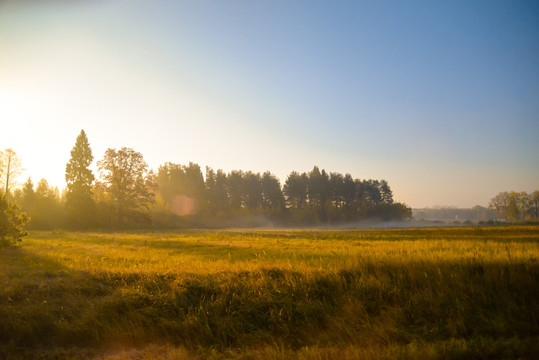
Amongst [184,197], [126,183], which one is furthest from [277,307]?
[184,197]

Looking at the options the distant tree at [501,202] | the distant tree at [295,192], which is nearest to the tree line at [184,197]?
the distant tree at [295,192]

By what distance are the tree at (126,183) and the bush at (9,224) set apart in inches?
1252

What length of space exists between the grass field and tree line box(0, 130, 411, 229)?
4253cm

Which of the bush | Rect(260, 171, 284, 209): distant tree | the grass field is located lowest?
the grass field

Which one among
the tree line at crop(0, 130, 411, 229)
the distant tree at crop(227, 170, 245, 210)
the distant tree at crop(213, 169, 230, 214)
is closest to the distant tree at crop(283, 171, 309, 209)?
the tree line at crop(0, 130, 411, 229)

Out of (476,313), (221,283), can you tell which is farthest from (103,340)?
(476,313)

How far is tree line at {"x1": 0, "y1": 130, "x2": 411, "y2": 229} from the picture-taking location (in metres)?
47.0

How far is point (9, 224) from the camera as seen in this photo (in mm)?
16562

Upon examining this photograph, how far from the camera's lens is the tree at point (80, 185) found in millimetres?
45750

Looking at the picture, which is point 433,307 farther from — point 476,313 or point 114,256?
point 114,256

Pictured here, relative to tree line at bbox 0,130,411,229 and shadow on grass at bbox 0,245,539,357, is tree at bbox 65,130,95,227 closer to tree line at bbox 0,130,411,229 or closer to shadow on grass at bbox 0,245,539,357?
tree line at bbox 0,130,411,229

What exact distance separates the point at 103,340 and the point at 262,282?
453 cm

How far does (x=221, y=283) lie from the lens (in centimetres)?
905

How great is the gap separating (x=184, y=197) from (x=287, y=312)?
86013 mm
